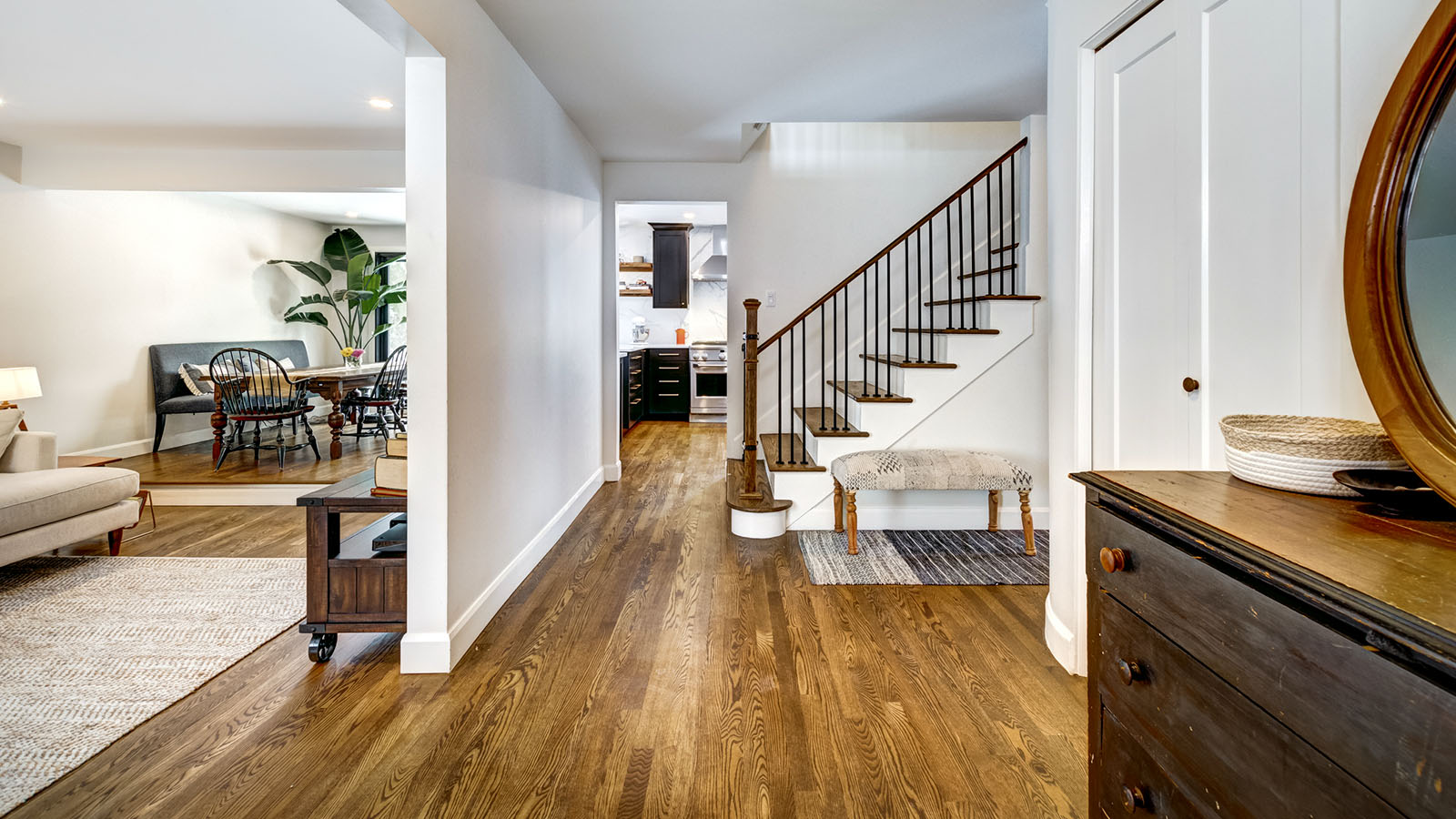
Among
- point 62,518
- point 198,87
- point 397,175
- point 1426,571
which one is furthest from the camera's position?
point 397,175

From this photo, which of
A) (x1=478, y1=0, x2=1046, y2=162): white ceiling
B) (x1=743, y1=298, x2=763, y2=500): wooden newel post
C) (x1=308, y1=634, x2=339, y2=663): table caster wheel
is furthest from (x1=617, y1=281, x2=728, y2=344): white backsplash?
(x1=308, y1=634, x2=339, y2=663): table caster wheel

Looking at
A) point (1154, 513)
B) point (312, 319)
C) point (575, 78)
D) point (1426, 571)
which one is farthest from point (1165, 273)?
point (312, 319)

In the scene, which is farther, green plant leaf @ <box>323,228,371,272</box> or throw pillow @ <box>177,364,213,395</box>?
green plant leaf @ <box>323,228,371,272</box>

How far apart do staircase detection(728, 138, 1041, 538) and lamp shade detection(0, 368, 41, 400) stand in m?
3.88

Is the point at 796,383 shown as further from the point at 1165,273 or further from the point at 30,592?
the point at 30,592

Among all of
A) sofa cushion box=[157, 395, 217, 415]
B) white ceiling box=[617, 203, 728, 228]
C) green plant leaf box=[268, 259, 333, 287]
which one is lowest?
sofa cushion box=[157, 395, 217, 415]

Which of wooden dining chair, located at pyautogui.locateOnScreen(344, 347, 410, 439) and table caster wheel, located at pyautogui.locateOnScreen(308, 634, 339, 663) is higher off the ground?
wooden dining chair, located at pyautogui.locateOnScreen(344, 347, 410, 439)

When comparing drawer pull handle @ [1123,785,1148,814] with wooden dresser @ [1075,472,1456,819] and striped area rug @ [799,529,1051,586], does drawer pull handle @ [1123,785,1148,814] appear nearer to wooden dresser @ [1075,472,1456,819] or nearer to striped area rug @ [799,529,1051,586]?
wooden dresser @ [1075,472,1456,819]

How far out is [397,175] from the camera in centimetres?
476

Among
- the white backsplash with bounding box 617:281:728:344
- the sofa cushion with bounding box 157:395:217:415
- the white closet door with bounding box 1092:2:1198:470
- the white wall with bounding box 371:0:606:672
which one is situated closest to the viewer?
the white closet door with bounding box 1092:2:1198:470

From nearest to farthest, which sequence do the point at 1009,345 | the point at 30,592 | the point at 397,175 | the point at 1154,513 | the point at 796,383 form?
the point at 1154,513, the point at 30,592, the point at 1009,345, the point at 397,175, the point at 796,383

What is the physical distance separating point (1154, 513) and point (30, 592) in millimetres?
4125

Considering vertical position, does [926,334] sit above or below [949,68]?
below

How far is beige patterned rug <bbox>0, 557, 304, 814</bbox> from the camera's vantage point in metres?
1.86
